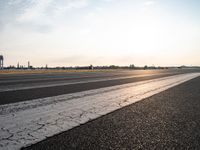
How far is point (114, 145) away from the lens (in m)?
2.72

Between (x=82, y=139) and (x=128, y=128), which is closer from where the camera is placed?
(x=82, y=139)

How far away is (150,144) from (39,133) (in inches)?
66.3

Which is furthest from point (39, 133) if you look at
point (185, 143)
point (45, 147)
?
point (185, 143)

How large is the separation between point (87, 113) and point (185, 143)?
2375mm

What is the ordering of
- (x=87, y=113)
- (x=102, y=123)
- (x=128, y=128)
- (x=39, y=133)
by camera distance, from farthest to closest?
(x=87, y=113) < (x=102, y=123) < (x=128, y=128) < (x=39, y=133)

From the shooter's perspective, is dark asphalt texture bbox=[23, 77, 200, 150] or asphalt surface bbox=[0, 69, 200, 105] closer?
dark asphalt texture bbox=[23, 77, 200, 150]

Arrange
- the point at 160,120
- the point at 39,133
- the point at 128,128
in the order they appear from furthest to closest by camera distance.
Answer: the point at 160,120 < the point at 128,128 < the point at 39,133

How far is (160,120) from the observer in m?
4.09

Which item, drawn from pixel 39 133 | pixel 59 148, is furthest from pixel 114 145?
pixel 39 133

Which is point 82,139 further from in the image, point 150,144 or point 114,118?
point 114,118

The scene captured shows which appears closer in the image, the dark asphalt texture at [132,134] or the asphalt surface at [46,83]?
the dark asphalt texture at [132,134]

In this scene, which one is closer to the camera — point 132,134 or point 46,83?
point 132,134

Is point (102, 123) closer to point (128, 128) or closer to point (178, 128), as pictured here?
point (128, 128)

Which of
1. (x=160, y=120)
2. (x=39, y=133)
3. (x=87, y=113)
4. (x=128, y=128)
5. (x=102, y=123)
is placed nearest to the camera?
(x=39, y=133)
